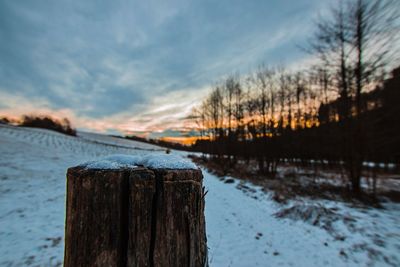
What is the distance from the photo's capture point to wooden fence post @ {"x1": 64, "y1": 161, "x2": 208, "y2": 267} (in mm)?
832

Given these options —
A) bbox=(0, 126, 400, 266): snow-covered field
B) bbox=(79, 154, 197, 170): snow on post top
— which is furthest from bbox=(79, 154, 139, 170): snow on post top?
bbox=(0, 126, 400, 266): snow-covered field

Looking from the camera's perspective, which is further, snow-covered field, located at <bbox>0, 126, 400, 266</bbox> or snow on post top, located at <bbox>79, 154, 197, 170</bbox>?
snow-covered field, located at <bbox>0, 126, 400, 266</bbox>

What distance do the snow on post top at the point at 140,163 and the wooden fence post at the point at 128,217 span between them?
0.03 metres

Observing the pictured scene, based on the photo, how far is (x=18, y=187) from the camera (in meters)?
7.64

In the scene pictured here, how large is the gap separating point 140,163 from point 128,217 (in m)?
0.29

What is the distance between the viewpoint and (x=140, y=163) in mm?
1055

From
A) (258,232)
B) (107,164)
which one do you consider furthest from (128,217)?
(258,232)

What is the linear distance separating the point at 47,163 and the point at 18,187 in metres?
5.64

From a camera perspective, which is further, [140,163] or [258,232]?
[258,232]

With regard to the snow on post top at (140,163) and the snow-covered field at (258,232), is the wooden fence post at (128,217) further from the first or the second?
the snow-covered field at (258,232)

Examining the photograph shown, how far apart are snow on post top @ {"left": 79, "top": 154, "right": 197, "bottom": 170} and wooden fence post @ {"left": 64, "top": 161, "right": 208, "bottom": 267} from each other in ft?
0.10

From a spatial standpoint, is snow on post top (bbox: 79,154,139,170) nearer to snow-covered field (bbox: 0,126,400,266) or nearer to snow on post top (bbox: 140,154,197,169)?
snow on post top (bbox: 140,154,197,169)

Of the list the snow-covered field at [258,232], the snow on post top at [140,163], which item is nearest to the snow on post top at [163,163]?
the snow on post top at [140,163]

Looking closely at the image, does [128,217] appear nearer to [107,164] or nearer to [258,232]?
[107,164]
